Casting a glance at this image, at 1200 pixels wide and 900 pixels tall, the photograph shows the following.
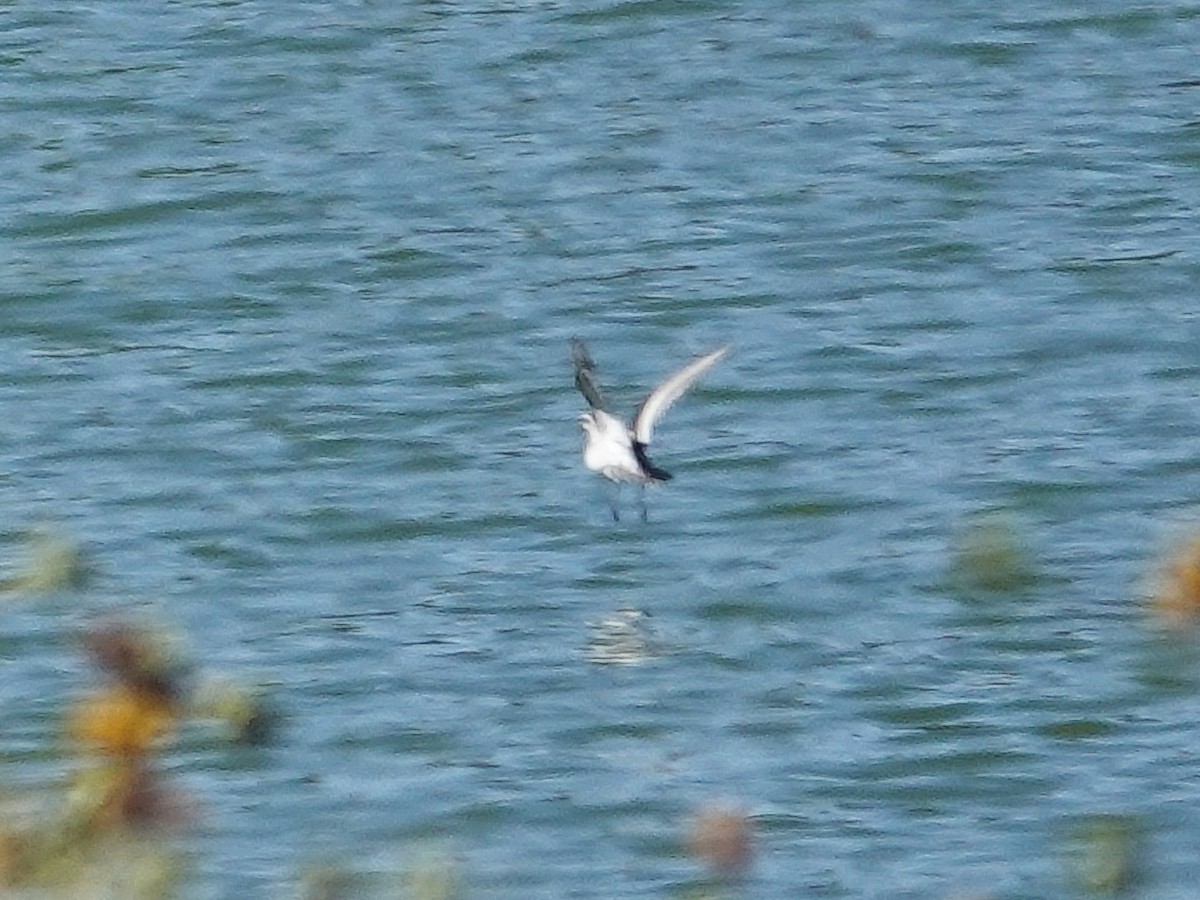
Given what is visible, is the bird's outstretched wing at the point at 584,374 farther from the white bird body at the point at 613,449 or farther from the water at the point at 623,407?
the water at the point at 623,407

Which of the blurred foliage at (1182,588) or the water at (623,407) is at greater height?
the blurred foliage at (1182,588)

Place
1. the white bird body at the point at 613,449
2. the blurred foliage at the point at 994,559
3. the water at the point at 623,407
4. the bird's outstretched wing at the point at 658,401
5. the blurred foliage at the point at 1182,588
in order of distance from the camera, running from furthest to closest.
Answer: the white bird body at the point at 613,449 → the bird's outstretched wing at the point at 658,401 → the water at the point at 623,407 → the blurred foliage at the point at 994,559 → the blurred foliage at the point at 1182,588

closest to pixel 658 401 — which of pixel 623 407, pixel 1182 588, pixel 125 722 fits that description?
pixel 623 407

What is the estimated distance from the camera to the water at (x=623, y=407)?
31.1 feet

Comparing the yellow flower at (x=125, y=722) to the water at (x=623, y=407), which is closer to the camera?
the yellow flower at (x=125, y=722)

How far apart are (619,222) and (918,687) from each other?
18.2ft

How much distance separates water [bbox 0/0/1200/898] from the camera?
9477mm

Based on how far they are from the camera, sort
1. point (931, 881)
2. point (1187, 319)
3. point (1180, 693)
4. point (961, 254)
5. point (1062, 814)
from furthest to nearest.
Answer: point (961, 254) < point (1187, 319) < point (1180, 693) < point (1062, 814) < point (931, 881)

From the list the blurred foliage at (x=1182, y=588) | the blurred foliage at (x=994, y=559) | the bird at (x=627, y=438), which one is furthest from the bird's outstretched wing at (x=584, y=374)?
the blurred foliage at (x=1182, y=588)

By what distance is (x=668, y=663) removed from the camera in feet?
35.1

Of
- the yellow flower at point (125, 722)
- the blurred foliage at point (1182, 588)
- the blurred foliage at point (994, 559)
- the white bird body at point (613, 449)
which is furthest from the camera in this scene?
the white bird body at point (613, 449)

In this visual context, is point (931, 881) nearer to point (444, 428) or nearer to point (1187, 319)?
point (444, 428)

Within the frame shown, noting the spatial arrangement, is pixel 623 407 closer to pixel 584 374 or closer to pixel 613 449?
A: pixel 613 449

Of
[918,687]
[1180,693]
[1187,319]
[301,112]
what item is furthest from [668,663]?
[301,112]
